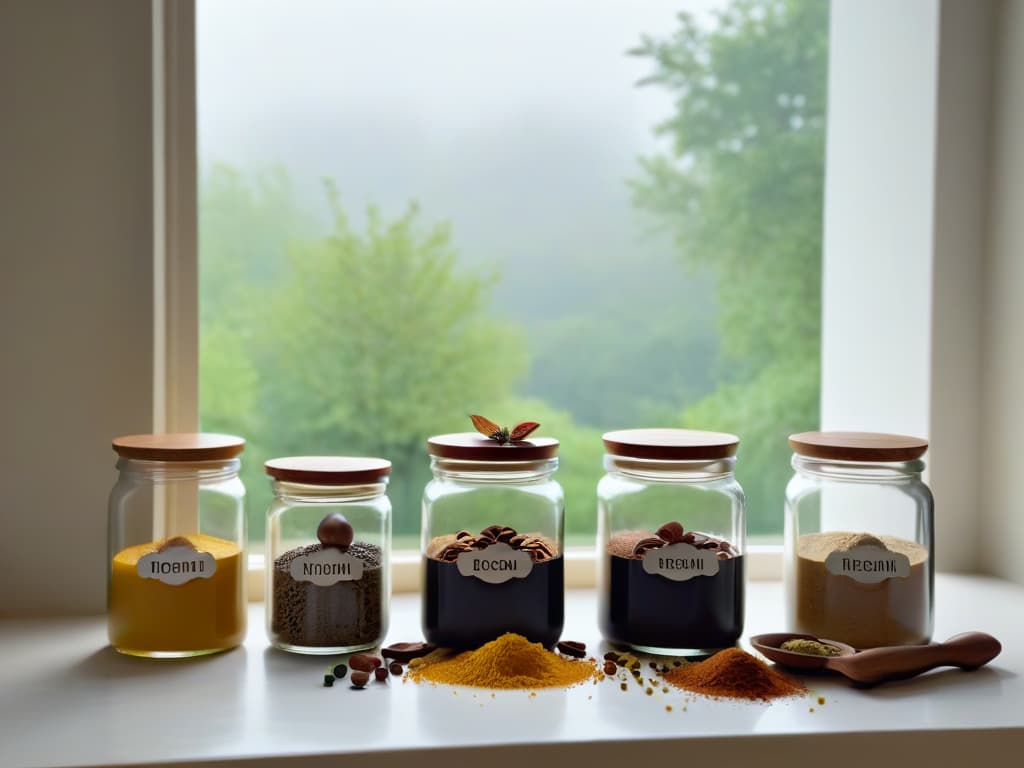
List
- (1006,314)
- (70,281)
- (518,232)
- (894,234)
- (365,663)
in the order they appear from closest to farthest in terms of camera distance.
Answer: (365,663) < (70,281) < (1006,314) < (894,234) < (518,232)

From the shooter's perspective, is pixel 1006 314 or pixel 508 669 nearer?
pixel 508 669

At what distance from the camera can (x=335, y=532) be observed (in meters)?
1.04

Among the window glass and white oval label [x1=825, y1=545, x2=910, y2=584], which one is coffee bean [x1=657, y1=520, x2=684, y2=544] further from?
the window glass

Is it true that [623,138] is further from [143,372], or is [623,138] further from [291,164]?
[143,372]

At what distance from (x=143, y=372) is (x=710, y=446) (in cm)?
72

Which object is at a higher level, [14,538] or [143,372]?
[143,372]

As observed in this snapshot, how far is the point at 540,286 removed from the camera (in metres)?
2.07

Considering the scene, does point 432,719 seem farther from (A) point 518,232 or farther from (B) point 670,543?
(A) point 518,232

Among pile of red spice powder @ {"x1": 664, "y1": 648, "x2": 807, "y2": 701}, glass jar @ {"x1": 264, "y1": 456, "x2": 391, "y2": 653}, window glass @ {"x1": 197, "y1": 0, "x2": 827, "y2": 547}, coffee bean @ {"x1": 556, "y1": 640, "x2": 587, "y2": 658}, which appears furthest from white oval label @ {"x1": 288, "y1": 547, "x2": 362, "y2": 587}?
window glass @ {"x1": 197, "y1": 0, "x2": 827, "y2": 547}

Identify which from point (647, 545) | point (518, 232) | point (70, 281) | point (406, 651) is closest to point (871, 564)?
point (647, 545)

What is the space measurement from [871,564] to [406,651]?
1.67 feet

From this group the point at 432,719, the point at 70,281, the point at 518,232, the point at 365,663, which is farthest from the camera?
the point at 518,232

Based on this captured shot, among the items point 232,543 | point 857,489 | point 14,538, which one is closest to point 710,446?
point 857,489

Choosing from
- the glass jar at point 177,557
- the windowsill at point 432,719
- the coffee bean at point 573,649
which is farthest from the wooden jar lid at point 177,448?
the coffee bean at point 573,649
